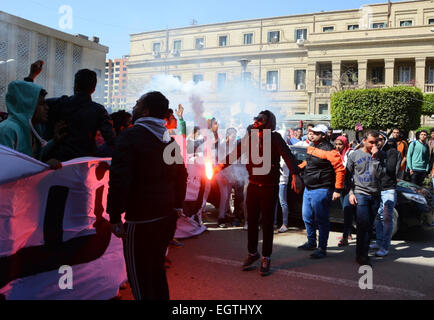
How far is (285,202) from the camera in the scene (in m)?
7.24

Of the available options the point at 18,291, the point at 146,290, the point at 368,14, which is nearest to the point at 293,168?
the point at 146,290

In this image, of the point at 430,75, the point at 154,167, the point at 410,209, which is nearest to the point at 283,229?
the point at 410,209

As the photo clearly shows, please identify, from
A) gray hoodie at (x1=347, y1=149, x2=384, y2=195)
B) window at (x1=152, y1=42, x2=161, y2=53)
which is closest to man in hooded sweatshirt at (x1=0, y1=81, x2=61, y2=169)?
gray hoodie at (x1=347, y1=149, x2=384, y2=195)

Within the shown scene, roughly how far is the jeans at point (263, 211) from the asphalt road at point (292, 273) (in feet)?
1.15

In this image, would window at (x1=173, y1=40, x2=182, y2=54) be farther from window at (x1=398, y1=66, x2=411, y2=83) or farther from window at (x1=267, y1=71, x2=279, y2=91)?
window at (x1=398, y1=66, x2=411, y2=83)

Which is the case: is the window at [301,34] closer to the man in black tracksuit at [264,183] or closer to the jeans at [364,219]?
the jeans at [364,219]

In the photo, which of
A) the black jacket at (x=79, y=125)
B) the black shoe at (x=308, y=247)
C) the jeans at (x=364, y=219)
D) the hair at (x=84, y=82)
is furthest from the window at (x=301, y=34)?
the black jacket at (x=79, y=125)

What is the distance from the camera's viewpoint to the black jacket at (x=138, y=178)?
8.68ft

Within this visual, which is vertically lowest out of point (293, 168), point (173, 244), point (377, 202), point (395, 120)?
point (173, 244)

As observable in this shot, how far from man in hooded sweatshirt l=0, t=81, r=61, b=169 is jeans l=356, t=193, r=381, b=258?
4053 millimetres

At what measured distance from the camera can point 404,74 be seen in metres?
37.2

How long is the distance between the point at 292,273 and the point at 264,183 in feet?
3.84

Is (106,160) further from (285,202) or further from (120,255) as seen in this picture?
(285,202)

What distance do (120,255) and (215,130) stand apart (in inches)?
191
